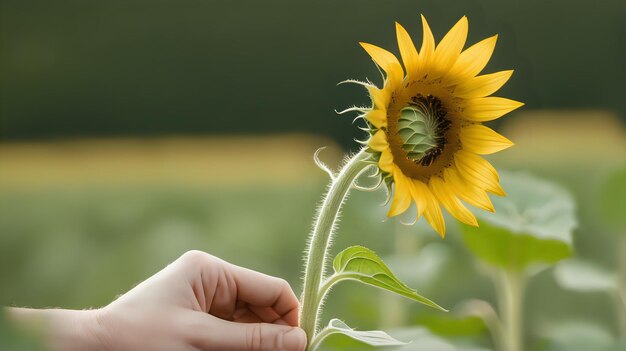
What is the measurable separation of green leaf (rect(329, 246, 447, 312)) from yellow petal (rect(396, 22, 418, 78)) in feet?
0.53

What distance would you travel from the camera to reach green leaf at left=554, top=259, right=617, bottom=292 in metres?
1.35

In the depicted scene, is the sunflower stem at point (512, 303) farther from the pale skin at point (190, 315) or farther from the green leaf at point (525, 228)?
the pale skin at point (190, 315)

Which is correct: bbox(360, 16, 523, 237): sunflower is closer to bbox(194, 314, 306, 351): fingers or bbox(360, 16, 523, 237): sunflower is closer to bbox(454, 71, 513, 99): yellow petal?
bbox(454, 71, 513, 99): yellow petal

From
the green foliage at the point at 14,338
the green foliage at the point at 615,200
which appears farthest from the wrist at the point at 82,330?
A: the green foliage at the point at 615,200

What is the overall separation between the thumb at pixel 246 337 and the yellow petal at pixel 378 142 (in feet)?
0.69

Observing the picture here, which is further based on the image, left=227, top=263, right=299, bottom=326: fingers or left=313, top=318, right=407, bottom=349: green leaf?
left=227, top=263, right=299, bottom=326: fingers

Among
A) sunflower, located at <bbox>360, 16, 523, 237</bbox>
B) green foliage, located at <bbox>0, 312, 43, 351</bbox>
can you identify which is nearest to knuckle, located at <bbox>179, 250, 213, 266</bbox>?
sunflower, located at <bbox>360, 16, 523, 237</bbox>

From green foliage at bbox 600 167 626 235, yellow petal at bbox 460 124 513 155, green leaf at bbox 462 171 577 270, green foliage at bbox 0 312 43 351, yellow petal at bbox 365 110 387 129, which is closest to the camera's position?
green foliage at bbox 0 312 43 351

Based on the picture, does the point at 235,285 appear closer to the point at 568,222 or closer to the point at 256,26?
the point at 568,222

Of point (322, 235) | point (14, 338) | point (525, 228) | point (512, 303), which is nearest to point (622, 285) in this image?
point (512, 303)

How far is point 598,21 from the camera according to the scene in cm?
211

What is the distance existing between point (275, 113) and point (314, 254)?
1416mm

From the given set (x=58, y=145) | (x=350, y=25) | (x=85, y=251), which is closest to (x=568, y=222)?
(x=350, y=25)

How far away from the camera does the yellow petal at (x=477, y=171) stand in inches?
27.4
